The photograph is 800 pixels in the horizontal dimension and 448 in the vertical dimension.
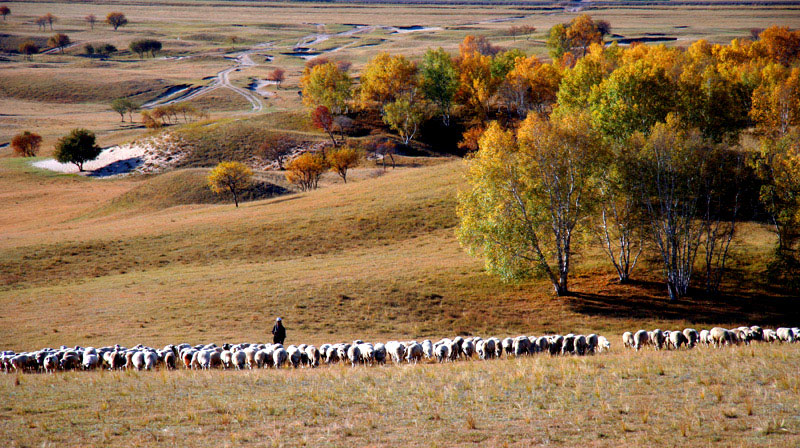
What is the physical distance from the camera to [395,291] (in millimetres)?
41000

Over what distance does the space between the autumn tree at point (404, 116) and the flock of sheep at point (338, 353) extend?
3614 inches

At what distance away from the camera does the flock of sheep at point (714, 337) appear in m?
27.9

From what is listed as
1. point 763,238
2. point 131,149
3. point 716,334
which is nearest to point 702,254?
point 763,238

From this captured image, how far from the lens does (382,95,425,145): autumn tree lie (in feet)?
382

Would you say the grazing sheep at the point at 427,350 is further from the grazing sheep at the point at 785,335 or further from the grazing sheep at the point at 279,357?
the grazing sheep at the point at 785,335

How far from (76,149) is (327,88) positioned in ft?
167

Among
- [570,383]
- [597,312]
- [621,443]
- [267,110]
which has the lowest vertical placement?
[597,312]

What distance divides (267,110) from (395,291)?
12191 centimetres

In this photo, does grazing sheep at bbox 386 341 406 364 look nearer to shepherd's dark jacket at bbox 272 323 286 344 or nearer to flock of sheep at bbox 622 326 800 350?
shepherd's dark jacket at bbox 272 323 286 344

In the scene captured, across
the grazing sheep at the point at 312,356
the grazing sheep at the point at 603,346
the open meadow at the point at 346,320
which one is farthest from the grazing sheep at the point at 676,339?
the grazing sheep at the point at 312,356

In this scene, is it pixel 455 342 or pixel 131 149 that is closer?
pixel 455 342

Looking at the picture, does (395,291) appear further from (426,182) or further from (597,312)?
(426,182)

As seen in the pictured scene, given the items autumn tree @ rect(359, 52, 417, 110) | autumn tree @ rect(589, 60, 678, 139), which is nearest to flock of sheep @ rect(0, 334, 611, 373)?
autumn tree @ rect(589, 60, 678, 139)

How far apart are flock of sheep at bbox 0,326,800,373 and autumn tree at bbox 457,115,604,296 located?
1247 cm
